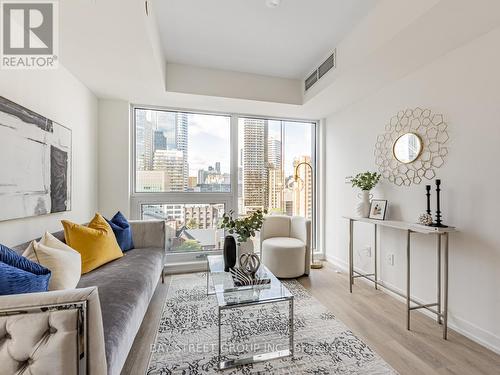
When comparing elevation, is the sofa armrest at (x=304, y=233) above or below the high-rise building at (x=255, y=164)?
below

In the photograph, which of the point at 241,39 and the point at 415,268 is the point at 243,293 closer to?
the point at 415,268

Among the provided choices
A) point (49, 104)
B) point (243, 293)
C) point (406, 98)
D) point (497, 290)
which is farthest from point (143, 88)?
point (497, 290)

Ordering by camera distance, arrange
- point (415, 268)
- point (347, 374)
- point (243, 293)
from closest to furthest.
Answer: point (347, 374)
point (243, 293)
point (415, 268)

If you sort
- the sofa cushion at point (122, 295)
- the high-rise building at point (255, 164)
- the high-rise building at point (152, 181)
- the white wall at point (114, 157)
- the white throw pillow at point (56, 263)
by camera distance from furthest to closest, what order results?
the high-rise building at point (255, 164)
the high-rise building at point (152, 181)
the white wall at point (114, 157)
the white throw pillow at point (56, 263)
the sofa cushion at point (122, 295)

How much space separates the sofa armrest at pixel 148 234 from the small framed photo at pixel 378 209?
7.49 ft

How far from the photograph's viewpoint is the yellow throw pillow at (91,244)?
1894mm

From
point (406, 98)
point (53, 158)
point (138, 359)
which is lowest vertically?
point (138, 359)

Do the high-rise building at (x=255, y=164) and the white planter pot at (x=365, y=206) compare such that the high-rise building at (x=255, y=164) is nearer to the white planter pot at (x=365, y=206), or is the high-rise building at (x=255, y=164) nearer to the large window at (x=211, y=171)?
the large window at (x=211, y=171)

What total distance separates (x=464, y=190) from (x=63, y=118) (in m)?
3.44

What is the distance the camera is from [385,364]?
1.56 m

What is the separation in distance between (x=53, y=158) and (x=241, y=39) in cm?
200

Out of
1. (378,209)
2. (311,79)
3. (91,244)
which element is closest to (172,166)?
(91,244)

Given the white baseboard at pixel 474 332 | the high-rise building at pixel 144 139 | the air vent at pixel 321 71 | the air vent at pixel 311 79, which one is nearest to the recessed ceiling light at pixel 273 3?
the air vent at pixel 321 71

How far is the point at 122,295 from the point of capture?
4.91 feet
